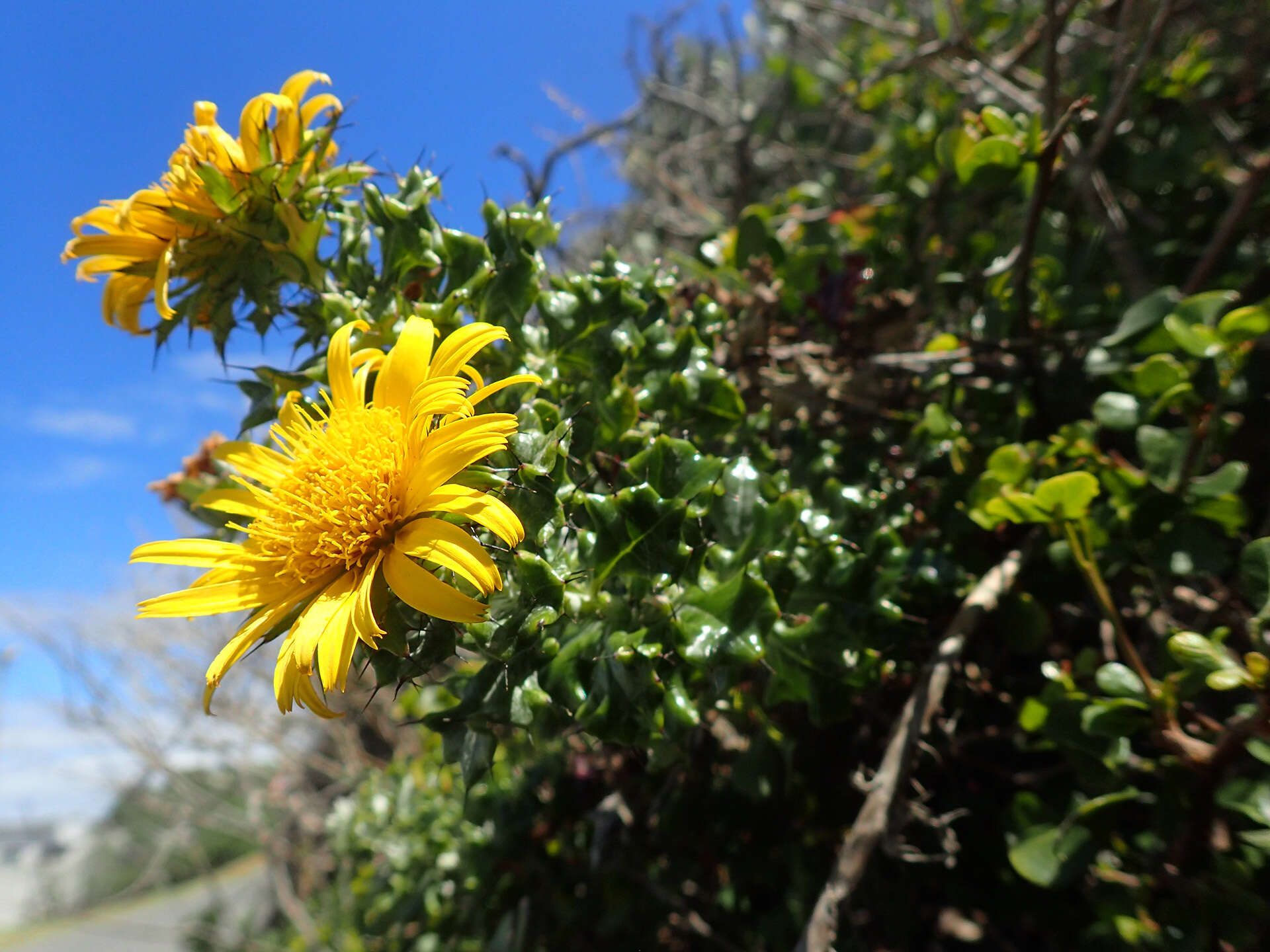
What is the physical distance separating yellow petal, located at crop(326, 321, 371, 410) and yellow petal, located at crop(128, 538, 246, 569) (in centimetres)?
25

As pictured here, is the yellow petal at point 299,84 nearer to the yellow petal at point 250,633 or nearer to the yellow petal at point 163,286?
the yellow petal at point 163,286

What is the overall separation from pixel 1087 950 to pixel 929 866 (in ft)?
0.95

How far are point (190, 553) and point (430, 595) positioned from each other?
0.45 metres

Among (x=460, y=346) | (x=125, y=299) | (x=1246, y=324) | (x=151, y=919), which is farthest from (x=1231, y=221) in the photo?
(x=151, y=919)

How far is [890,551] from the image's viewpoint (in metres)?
1.18

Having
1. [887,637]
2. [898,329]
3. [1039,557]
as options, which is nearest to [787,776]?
[887,637]

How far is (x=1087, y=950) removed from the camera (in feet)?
4.65

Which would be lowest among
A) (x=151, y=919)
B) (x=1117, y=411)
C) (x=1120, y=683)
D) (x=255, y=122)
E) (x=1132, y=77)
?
(x=151, y=919)

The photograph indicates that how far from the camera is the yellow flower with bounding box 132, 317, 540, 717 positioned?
0.80m

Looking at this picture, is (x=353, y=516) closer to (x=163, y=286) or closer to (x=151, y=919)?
(x=163, y=286)

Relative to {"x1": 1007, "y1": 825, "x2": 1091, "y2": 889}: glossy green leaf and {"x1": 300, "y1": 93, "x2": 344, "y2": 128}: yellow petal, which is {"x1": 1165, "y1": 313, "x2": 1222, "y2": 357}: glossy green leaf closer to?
{"x1": 1007, "y1": 825, "x2": 1091, "y2": 889}: glossy green leaf

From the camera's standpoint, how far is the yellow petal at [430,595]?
78 centimetres

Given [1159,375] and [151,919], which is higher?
[1159,375]

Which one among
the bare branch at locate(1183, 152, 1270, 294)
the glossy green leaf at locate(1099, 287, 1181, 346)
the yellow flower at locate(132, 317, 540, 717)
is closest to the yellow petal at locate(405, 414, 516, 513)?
the yellow flower at locate(132, 317, 540, 717)
